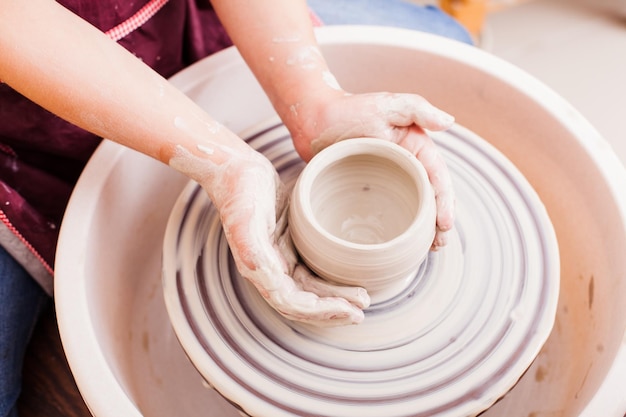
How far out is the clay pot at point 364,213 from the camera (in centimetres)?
85

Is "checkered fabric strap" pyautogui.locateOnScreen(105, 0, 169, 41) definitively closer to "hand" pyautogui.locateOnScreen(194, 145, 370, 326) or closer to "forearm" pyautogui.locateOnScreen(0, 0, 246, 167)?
"forearm" pyautogui.locateOnScreen(0, 0, 246, 167)

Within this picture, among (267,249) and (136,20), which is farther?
(136,20)

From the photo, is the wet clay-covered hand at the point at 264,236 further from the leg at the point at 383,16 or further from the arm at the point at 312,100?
the leg at the point at 383,16

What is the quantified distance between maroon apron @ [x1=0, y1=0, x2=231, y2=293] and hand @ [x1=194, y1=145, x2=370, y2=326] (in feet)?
1.14

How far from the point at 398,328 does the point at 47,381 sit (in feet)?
2.95

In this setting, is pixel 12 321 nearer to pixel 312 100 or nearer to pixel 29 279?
pixel 29 279

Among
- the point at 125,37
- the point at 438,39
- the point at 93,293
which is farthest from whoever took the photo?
the point at 438,39

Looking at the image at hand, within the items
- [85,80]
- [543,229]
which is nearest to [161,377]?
[85,80]

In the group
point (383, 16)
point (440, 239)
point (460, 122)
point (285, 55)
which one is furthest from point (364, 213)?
point (383, 16)

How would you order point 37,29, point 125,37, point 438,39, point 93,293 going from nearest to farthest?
point 37,29
point 93,293
point 125,37
point 438,39

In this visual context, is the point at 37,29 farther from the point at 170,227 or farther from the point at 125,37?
the point at 170,227

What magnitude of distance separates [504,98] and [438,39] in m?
0.18

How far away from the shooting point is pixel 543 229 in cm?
104

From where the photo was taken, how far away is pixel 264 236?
89 cm
